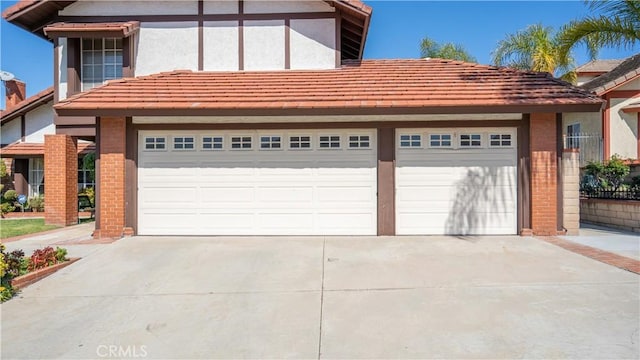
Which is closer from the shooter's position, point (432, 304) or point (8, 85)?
point (432, 304)

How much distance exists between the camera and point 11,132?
15.9 metres

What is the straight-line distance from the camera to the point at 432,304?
15.7 ft

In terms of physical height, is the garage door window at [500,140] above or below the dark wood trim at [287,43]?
below

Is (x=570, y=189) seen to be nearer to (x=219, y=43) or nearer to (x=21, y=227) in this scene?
(x=219, y=43)

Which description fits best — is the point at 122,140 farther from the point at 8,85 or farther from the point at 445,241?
the point at 8,85

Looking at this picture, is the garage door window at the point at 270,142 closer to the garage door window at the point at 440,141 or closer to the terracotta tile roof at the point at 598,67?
the garage door window at the point at 440,141

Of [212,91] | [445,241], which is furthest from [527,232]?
[212,91]

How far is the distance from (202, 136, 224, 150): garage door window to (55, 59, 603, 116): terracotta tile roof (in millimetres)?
874

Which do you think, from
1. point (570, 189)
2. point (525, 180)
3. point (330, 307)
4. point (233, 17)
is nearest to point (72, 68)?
point (233, 17)

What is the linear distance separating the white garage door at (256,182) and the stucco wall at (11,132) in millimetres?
10017

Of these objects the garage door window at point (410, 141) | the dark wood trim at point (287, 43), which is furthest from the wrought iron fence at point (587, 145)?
the dark wood trim at point (287, 43)

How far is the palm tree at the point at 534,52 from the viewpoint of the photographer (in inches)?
708

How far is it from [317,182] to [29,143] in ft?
42.9

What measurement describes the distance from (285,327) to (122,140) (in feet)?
22.8
